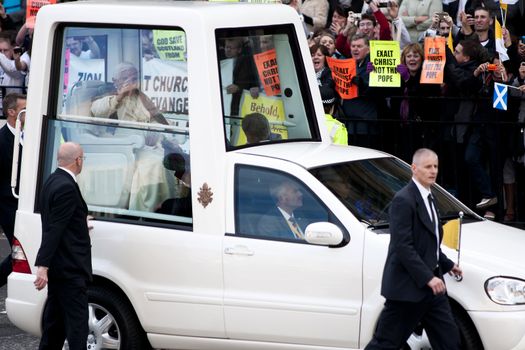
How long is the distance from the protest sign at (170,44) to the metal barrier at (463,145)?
15.5 feet

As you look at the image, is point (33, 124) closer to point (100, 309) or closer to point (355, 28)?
point (100, 309)

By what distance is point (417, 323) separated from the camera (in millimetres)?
7434

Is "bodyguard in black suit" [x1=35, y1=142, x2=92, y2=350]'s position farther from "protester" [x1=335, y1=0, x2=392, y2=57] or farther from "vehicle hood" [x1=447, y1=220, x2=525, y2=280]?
"protester" [x1=335, y1=0, x2=392, y2=57]

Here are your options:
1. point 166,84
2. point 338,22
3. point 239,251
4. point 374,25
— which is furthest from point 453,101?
point 239,251

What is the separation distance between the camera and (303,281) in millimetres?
7941

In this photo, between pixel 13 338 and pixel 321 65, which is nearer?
pixel 13 338

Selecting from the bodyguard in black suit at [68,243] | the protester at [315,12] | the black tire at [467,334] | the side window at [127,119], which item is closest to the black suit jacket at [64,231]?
the bodyguard in black suit at [68,243]

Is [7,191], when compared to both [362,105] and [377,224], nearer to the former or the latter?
[377,224]

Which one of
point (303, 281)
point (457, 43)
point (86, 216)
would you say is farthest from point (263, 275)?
point (457, 43)

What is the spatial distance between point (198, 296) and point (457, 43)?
6504 mm

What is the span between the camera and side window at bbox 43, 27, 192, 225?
8.67 meters

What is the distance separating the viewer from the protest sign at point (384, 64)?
12828 millimetres

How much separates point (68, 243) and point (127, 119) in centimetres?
132

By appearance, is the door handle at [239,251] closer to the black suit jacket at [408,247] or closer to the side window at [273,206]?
the side window at [273,206]
